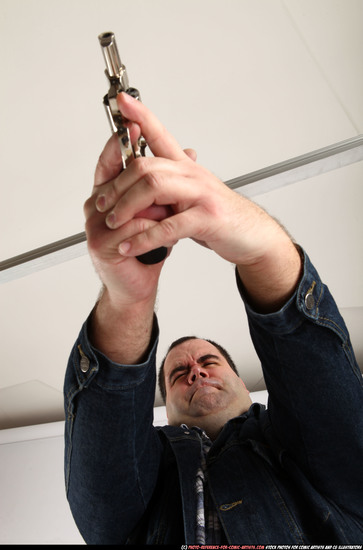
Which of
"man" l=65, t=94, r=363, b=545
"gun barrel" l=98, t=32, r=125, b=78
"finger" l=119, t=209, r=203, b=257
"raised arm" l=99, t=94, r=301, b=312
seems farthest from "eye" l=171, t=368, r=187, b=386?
"gun barrel" l=98, t=32, r=125, b=78

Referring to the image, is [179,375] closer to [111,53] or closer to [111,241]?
[111,241]

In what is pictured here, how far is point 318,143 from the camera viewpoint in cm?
143

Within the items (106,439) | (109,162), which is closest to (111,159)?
(109,162)

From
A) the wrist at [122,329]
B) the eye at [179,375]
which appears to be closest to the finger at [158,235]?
the wrist at [122,329]

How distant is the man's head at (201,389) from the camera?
1.12m

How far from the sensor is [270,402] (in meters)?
0.81

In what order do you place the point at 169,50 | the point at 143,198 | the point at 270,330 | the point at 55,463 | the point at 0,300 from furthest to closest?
the point at 55,463 < the point at 0,300 < the point at 169,50 < the point at 270,330 < the point at 143,198

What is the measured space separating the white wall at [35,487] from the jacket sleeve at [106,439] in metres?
Answer: 1.25

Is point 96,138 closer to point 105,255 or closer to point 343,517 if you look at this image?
point 105,255

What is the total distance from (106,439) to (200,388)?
490mm

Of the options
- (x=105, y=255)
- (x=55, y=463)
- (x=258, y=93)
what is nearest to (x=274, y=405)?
(x=105, y=255)

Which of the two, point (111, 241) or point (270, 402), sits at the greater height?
point (111, 241)

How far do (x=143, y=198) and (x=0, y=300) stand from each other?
1.41m

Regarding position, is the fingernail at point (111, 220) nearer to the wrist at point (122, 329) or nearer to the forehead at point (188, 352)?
the wrist at point (122, 329)
